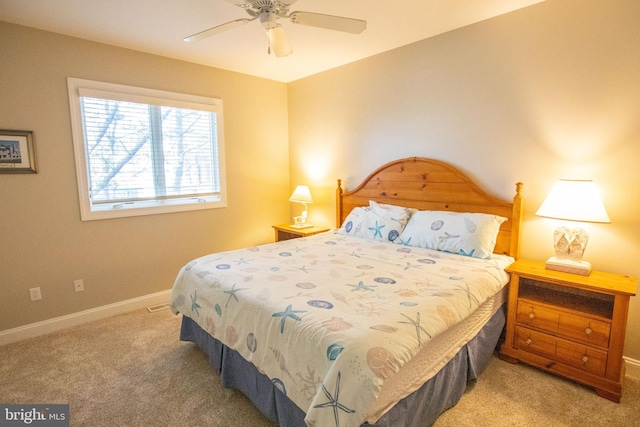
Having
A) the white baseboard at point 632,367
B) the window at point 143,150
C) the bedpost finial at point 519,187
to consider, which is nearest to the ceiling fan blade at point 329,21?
the bedpost finial at point 519,187

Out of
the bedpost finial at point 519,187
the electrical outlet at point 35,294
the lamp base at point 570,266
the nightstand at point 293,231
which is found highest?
the bedpost finial at point 519,187

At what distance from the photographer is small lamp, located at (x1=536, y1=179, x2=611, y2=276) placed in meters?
2.02

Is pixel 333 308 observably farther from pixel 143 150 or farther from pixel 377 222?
pixel 143 150

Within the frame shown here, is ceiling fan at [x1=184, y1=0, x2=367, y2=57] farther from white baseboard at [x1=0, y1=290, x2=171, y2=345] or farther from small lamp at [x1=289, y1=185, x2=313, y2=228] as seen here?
white baseboard at [x1=0, y1=290, x2=171, y2=345]

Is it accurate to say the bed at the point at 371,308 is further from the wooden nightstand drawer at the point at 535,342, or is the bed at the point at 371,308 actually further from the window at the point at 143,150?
the window at the point at 143,150

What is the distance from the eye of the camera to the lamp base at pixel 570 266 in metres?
2.09

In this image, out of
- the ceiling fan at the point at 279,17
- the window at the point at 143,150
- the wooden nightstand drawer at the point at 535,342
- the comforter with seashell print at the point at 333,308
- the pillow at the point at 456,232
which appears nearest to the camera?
the comforter with seashell print at the point at 333,308

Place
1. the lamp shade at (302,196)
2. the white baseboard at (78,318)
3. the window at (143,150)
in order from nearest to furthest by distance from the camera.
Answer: the white baseboard at (78,318), the window at (143,150), the lamp shade at (302,196)

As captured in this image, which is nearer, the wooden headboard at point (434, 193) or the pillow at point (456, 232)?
the pillow at point (456, 232)

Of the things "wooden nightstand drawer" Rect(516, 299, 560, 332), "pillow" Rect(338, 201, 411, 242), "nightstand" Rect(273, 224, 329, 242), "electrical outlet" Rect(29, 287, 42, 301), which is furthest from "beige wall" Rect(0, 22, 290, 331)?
"wooden nightstand drawer" Rect(516, 299, 560, 332)

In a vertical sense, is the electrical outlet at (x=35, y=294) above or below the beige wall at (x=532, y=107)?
below

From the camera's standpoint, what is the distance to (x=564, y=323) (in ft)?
6.73

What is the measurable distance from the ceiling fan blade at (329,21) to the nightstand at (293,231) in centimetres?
218

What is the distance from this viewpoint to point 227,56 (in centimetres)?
328
